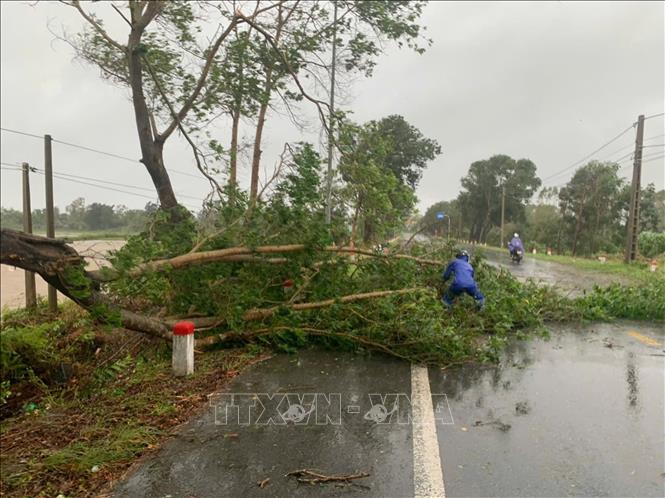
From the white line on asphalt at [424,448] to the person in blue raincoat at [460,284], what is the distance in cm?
268

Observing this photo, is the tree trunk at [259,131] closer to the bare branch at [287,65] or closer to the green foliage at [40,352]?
the bare branch at [287,65]

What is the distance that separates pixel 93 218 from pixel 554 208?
154 feet

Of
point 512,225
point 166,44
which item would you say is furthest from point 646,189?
point 166,44

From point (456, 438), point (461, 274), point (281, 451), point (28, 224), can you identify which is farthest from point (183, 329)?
point (28, 224)

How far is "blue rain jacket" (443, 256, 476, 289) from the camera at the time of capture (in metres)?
7.08

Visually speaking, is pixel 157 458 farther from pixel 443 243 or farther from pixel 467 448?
pixel 443 243

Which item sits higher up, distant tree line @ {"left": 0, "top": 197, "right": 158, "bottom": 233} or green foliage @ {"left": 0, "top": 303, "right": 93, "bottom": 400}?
distant tree line @ {"left": 0, "top": 197, "right": 158, "bottom": 233}

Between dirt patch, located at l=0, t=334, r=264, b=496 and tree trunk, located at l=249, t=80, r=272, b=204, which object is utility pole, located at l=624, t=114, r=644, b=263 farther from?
dirt patch, located at l=0, t=334, r=264, b=496

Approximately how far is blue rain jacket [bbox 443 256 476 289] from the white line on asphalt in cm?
→ 268

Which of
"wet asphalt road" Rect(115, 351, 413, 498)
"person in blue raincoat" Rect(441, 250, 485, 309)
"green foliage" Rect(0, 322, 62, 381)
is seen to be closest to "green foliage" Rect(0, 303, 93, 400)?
"green foliage" Rect(0, 322, 62, 381)

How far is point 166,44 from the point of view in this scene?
9422mm

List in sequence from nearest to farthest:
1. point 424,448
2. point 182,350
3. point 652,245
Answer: point 424,448 → point 182,350 → point 652,245

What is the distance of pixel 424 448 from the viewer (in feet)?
10.9

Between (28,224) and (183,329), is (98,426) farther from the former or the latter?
(28,224)
